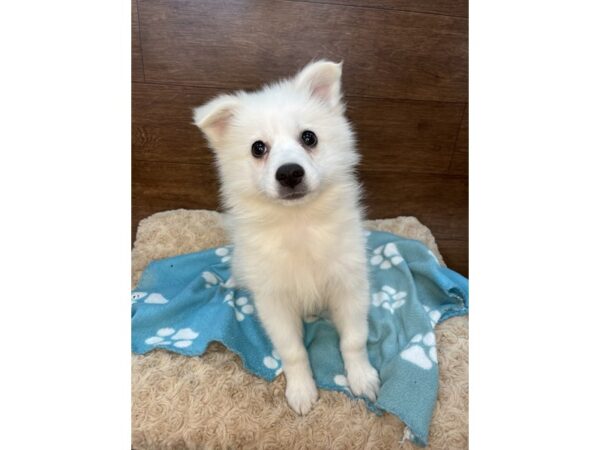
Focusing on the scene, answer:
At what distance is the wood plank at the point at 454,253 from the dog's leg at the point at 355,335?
1.21 meters

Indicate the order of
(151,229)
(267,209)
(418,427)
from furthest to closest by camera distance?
(151,229) < (267,209) < (418,427)

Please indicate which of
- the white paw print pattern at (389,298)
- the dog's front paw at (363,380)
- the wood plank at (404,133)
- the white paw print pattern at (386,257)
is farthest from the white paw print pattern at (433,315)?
the wood plank at (404,133)

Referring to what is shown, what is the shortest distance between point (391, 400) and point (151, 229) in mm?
1771

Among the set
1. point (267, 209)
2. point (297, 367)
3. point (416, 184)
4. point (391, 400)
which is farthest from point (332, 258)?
point (416, 184)

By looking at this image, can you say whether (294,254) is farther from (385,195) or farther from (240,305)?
(385,195)

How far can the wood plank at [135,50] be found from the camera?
7.63 feet

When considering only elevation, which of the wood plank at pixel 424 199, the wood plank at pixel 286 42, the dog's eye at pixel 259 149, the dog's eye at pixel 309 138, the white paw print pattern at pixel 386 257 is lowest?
the white paw print pattern at pixel 386 257

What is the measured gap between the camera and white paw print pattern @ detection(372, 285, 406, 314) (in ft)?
7.31

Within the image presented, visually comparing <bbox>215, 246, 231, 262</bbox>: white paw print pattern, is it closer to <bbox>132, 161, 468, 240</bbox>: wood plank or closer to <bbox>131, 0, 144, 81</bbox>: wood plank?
<bbox>132, 161, 468, 240</bbox>: wood plank

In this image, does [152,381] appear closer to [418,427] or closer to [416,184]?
[418,427]

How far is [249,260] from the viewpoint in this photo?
6.12ft

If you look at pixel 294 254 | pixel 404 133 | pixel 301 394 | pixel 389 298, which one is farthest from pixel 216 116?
pixel 404 133

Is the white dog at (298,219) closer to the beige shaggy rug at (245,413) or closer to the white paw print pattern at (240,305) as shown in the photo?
the beige shaggy rug at (245,413)

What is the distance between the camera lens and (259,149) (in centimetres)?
169
